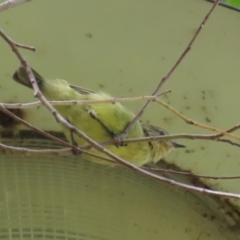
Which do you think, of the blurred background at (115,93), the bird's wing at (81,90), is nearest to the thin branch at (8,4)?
the blurred background at (115,93)

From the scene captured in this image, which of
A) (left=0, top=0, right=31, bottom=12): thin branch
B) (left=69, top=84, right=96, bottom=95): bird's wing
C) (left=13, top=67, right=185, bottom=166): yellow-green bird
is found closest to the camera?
(left=0, top=0, right=31, bottom=12): thin branch

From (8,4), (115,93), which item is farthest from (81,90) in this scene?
(8,4)

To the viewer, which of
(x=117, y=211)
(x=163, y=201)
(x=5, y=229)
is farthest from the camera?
(x=163, y=201)

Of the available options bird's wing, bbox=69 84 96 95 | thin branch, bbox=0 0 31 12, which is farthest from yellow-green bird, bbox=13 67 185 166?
thin branch, bbox=0 0 31 12

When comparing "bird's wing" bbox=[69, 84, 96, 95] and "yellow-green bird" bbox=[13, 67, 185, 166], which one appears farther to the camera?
"yellow-green bird" bbox=[13, 67, 185, 166]

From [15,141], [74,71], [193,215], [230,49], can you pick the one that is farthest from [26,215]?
[230,49]

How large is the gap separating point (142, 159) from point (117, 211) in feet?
0.63

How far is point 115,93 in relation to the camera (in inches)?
61.9

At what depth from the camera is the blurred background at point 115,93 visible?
1.46m

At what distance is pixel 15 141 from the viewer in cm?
165

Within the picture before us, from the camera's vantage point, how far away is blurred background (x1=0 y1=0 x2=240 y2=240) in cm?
146

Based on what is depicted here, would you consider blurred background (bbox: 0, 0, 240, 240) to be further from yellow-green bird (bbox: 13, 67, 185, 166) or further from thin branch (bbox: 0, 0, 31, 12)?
thin branch (bbox: 0, 0, 31, 12)

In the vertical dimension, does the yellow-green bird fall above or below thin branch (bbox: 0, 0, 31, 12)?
above

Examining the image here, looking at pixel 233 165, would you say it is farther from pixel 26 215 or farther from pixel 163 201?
pixel 26 215
